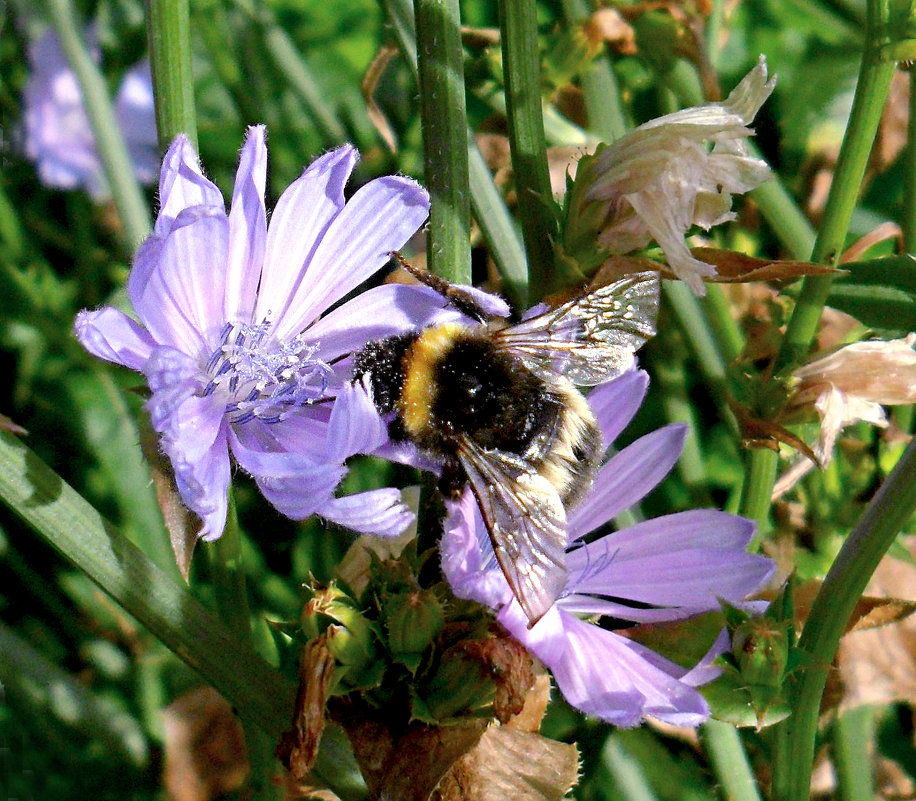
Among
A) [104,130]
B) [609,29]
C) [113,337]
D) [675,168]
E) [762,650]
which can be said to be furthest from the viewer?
[104,130]

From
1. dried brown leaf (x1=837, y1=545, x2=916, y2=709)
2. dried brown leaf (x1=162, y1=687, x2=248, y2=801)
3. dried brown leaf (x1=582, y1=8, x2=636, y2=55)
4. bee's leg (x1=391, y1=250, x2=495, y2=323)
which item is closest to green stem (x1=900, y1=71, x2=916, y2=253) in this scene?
dried brown leaf (x1=582, y1=8, x2=636, y2=55)

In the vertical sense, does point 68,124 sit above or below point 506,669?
above

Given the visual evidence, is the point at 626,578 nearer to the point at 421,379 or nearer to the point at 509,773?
the point at 509,773

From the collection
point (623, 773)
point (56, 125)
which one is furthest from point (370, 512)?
point (56, 125)

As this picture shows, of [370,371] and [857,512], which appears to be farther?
[857,512]

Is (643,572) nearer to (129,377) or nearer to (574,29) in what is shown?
(574,29)

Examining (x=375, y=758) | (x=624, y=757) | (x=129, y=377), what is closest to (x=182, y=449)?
(x=375, y=758)
